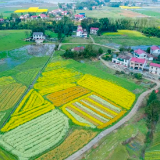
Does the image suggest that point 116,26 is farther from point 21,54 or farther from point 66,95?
point 66,95

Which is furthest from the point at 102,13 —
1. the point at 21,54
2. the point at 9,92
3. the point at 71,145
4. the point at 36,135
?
the point at 71,145

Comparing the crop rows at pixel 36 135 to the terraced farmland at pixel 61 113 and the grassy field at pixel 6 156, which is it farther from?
the grassy field at pixel 6 156

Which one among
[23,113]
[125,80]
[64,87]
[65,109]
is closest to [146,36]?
[125,80]

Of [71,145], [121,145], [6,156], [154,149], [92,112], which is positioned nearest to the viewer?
[6,156]

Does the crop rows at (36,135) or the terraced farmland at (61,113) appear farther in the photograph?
the terraced farmland at (61,113)

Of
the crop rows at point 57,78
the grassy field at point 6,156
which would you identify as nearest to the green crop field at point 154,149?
the grassy field at point 6,156

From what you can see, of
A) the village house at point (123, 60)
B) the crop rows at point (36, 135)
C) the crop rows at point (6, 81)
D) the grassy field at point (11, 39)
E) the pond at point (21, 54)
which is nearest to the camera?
the crop rows at point (36, 135)
